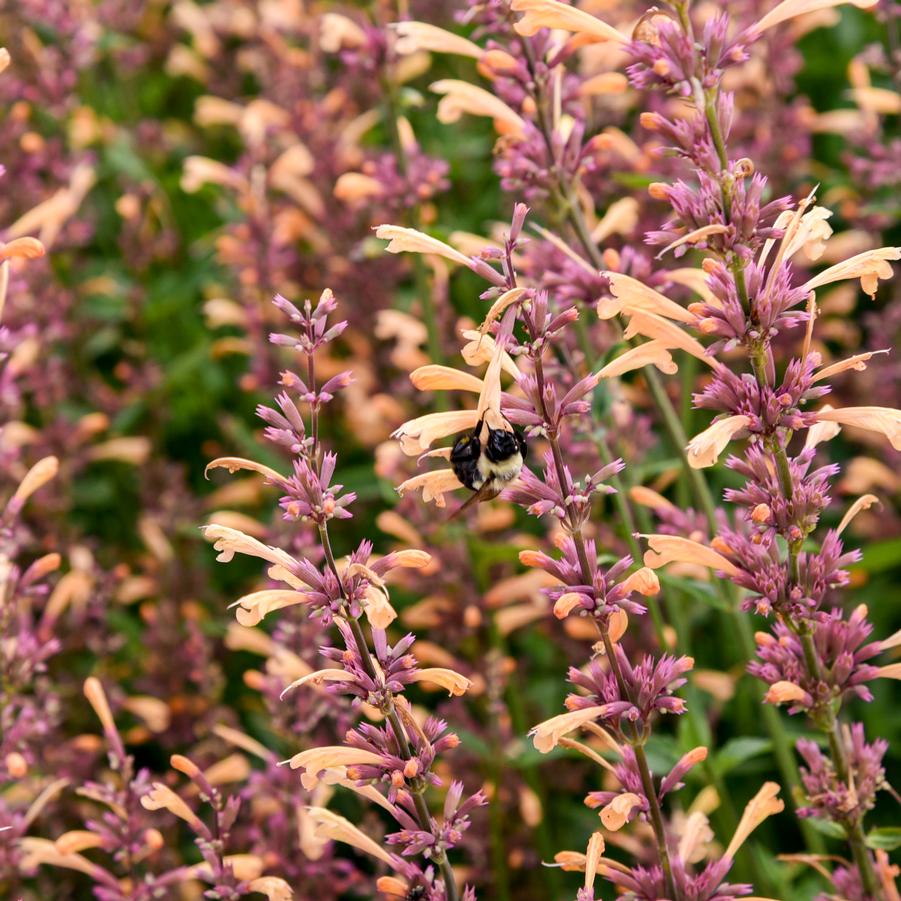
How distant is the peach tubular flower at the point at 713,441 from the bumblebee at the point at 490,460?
34 centimetres

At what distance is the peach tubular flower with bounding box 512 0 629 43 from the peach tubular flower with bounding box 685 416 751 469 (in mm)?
846

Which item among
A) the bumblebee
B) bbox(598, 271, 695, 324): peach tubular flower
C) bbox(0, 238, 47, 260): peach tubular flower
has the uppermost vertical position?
bbox(598, 271, 695, 324): peach tubular flower

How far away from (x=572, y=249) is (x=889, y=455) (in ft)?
6.33

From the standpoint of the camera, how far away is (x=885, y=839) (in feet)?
8.50

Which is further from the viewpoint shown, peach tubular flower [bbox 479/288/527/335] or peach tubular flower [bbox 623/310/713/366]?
peach tubular flower [bbox 623/310/713/366]

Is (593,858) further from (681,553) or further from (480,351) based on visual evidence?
(480,351)

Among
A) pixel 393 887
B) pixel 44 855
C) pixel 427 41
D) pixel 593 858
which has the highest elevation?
pixel 427 41

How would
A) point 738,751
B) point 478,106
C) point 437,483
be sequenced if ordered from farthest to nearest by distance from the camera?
point 478,106, point 738,751, point 437,483

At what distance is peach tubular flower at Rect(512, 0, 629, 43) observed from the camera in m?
2.60

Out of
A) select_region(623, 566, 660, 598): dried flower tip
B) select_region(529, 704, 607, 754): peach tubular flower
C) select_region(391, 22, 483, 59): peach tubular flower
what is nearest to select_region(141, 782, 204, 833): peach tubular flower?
select_region(529, 704, 607, 754): peach tubular flower

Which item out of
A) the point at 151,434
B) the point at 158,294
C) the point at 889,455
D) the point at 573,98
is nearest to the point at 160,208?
the point at 158,294

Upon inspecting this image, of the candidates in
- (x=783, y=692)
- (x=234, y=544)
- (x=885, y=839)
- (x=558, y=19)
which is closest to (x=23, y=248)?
(x=234, y=544)

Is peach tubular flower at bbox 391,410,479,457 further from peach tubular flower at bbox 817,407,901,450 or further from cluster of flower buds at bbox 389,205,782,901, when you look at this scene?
peach tubular flower at bbox 817,407,901,450

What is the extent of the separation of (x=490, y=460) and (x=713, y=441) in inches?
17.0
